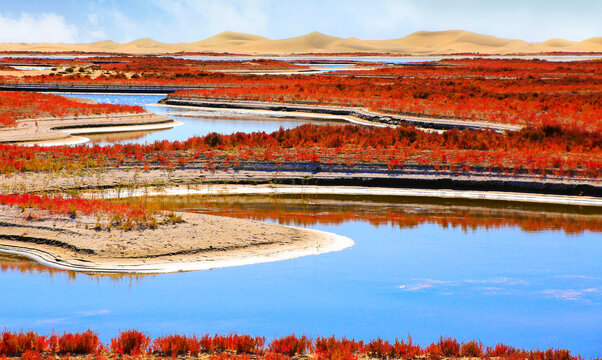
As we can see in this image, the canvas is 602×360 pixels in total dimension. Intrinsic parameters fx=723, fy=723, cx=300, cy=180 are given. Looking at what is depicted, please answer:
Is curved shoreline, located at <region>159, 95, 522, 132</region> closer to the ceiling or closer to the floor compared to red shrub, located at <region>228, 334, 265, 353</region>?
closer to the ceiling

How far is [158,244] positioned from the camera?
14.7 m

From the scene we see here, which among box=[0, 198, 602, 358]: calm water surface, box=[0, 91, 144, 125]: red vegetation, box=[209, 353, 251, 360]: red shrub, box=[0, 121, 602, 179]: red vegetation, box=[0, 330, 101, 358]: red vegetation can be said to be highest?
box=[0, 91, 144, 125]: red vegetation

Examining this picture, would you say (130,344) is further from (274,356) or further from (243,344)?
(274,356)

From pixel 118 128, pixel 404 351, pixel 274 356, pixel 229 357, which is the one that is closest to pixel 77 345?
pixel 229 357

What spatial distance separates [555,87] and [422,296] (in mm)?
58067

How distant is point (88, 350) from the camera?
9.16 m

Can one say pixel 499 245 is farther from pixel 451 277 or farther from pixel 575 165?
pixel 575 165

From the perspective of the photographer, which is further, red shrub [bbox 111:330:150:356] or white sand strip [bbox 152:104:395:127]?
white sand strip [bbox 152:104:395:127]

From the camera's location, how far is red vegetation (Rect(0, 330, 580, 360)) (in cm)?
905

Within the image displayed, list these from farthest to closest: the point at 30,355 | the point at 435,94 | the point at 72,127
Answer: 1. the point at 435,94
2. the point at 72,127
3. the point at 30,355

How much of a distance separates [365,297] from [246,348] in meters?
3.59

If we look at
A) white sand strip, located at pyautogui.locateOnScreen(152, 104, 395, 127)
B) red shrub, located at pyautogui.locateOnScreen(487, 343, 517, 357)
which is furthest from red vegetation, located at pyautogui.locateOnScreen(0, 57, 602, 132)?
red shrub, located at pyautogui.locateOnScreen(487, 343, 517, 357)

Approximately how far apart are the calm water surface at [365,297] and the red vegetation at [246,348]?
110 cm

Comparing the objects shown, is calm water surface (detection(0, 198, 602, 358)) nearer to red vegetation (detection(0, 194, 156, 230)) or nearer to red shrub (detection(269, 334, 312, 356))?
red shrub (detection(269, 334, 312, 356))
